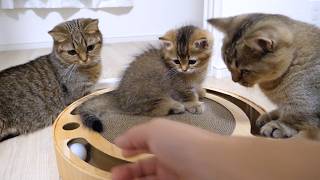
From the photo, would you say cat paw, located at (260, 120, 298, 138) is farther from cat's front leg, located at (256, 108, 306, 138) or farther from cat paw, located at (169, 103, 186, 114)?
cat paw, located at (169, 103, 186, 114)

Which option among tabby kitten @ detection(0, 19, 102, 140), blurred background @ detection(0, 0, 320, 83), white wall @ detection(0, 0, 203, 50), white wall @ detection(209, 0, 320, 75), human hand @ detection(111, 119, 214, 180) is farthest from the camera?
white wall @ detection(0, 0, 203, 50)

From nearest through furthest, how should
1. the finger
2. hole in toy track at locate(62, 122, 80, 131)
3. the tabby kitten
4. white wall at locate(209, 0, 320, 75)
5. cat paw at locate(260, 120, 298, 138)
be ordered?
the finger, cat paw at locate(260, 120, 298, 138), hole in toy track at locate(62, 122, 80, 131), the tabby kitten, white wall at locate(209, 0, 320, 75)

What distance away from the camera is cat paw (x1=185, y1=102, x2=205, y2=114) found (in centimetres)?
119

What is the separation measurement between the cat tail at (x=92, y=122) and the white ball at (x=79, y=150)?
0.07m

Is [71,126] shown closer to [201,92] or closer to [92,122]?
[92,122]

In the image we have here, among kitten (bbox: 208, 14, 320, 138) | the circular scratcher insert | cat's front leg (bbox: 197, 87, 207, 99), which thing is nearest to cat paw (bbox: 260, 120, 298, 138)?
kitten (bbox: 208, 14, 320, 138)

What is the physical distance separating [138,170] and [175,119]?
550 millimetres

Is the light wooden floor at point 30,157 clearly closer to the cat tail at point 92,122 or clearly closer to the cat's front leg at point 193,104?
the cat tail at point 92,122

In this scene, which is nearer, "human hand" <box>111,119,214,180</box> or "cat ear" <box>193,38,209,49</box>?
"human hand" <box>111,119,214,180</box>

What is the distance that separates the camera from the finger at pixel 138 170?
58cm

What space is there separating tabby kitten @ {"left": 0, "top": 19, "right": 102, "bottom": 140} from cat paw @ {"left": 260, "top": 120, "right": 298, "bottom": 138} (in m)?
0.87

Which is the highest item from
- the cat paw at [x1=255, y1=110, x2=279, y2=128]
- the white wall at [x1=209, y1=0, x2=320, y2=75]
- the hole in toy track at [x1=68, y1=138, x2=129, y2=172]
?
the white wall at [x1=209, y1=0, x2=320, y2=75]

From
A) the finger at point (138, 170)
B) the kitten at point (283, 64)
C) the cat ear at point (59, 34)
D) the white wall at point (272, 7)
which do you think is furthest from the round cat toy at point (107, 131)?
the white wall at point (272, 7)

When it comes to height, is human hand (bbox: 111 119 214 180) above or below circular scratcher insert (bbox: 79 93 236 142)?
above
